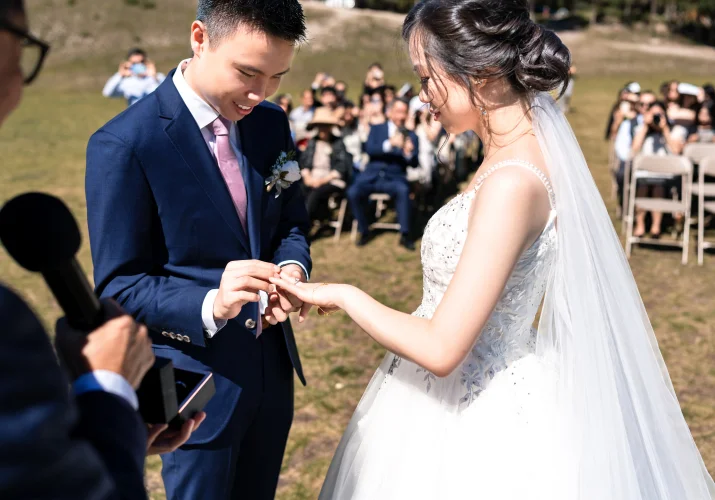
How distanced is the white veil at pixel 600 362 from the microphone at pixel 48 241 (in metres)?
1.71

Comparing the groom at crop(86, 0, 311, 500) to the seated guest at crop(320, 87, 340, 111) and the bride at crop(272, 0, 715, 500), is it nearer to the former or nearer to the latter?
the bride at crop(272, 0, 715, 500)

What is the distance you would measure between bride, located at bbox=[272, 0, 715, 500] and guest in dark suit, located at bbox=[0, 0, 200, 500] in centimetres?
109

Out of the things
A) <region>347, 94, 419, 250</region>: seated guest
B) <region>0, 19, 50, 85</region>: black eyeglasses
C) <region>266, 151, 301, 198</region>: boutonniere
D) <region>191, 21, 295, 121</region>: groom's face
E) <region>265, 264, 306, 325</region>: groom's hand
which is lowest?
<region>347, 94, 419, 250</region>: seated guest

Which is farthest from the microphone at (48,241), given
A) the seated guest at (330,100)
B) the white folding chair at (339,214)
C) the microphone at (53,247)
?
the seated guest at (330,100)

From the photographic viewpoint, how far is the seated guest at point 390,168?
32.0 feet

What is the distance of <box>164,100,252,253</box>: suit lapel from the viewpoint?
2.42 meters

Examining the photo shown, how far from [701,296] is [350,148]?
5443 mm

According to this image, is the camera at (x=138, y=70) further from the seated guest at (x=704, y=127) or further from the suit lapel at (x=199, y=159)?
the suit lapel at (x=199, y=159)

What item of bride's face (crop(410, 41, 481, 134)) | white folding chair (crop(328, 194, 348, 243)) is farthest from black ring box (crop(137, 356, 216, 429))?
white folding chair (crop(328, 194, 348, 243))

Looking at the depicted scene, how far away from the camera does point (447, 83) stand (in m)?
2.41

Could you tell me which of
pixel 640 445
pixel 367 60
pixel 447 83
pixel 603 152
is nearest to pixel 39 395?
pixel 447 83

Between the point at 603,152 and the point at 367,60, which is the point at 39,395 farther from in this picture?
the point at 367,60

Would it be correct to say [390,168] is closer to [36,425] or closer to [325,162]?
[325,162]

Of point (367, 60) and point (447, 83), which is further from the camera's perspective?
point (367, 60)
